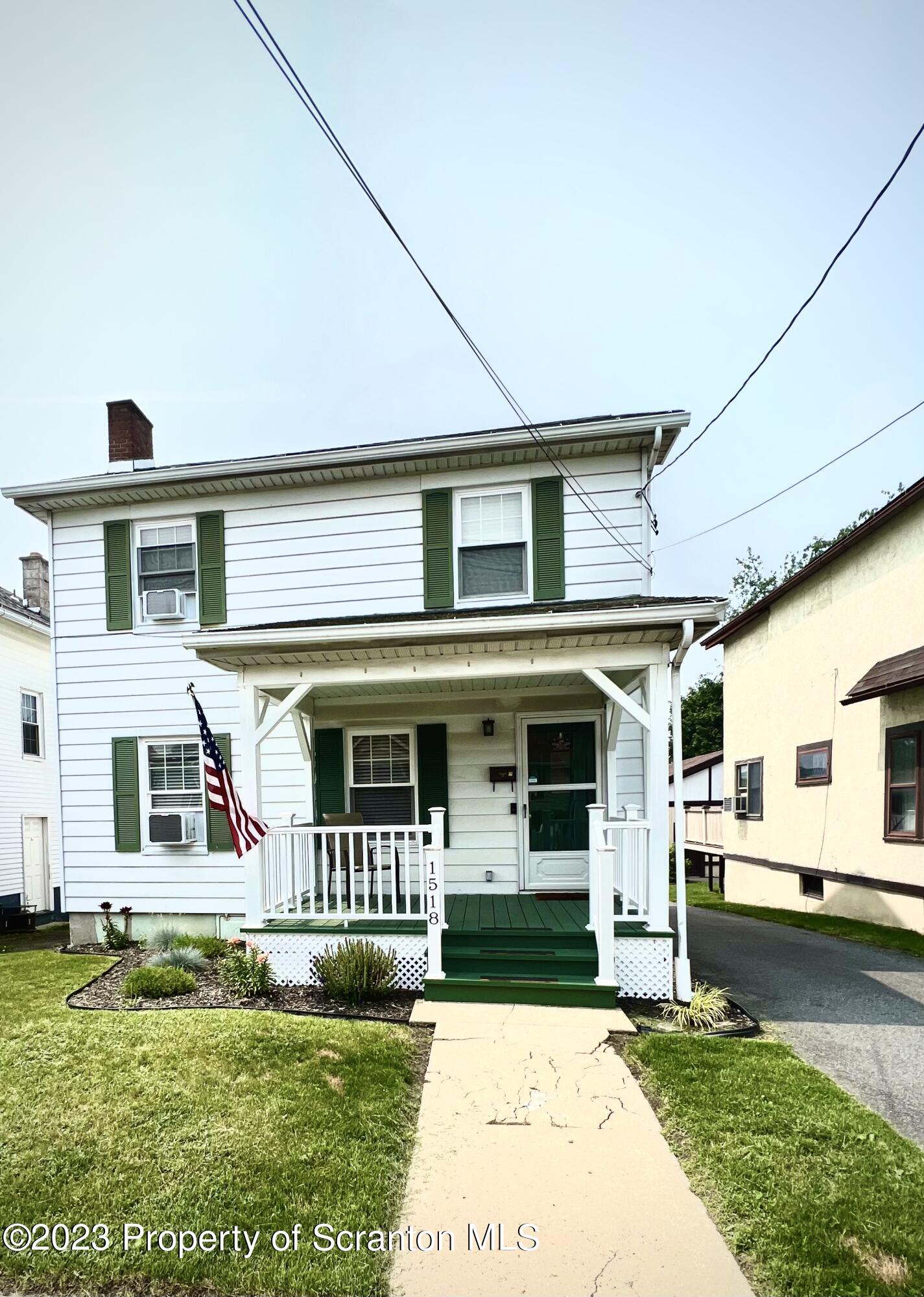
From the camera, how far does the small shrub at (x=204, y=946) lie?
24.1 ft

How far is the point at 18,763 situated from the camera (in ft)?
44.9

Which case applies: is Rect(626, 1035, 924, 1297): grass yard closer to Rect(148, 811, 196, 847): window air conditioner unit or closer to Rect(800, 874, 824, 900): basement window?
Rect(148, 811, 196, 847): window air conditioner unit

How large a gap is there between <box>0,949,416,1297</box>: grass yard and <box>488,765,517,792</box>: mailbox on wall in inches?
127

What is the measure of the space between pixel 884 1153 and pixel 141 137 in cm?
998

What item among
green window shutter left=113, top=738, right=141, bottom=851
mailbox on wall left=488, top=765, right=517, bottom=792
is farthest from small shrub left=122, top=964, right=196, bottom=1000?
mailbox on wall left=488, top=765, right=517, bottom=792

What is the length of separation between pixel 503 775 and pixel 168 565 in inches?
211

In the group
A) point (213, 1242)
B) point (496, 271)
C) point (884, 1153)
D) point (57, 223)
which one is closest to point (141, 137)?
point (57, 223)

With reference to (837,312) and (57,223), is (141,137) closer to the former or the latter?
(57,223)

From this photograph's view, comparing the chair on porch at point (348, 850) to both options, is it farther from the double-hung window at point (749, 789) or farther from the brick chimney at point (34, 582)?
the brick chimney at point (34, 582)

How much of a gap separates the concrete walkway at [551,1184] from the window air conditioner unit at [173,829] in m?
4.93

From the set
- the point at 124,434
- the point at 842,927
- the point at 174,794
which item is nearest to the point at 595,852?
the point at 174,794

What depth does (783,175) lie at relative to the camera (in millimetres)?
7309

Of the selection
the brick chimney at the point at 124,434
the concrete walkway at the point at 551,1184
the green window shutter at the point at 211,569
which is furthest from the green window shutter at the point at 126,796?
the concrete walkway at the point at 551,1184

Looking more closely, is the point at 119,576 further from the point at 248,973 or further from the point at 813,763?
the point at 813,763
